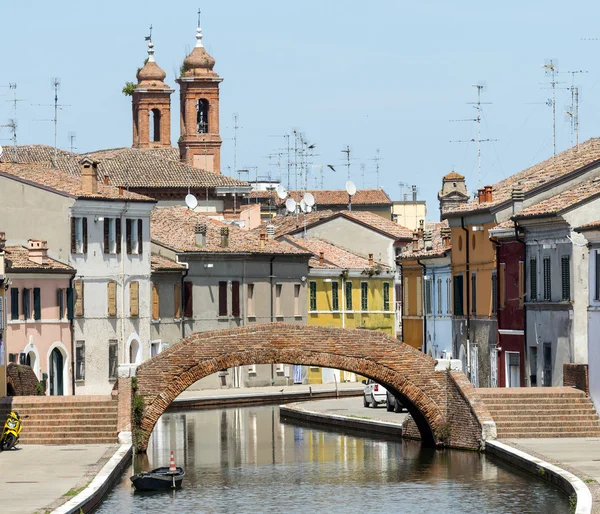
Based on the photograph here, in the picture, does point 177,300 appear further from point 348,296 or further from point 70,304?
point 348,296

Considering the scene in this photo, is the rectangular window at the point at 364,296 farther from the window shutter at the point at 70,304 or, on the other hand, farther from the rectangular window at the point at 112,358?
the window shutter at the point at 70,304

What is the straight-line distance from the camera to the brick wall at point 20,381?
6172cm

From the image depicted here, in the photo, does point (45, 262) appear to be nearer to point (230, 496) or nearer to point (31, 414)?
point (31, 414)

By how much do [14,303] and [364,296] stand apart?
1464 inches

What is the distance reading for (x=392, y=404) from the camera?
7419cm

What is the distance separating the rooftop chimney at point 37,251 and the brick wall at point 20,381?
1354 centimetres

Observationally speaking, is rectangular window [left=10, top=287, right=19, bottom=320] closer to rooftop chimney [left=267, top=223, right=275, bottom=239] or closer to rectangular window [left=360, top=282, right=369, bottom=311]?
rectangular window [left=360, top=282, right=369, bottom=311]

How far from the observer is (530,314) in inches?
2596

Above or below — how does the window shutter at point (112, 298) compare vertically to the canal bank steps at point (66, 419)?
above

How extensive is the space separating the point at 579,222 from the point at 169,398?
13285mm

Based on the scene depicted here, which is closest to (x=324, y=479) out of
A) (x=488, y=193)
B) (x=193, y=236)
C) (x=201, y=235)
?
(x=488, y=193)

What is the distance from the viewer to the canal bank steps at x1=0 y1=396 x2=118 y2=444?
56.9 metres

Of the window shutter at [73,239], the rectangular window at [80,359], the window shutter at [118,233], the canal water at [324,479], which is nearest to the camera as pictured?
the canal water at [324,479]

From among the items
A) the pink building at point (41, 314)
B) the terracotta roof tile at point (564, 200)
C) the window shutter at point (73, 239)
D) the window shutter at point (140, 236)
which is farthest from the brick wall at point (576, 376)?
the window shutter at point (140, 236)
